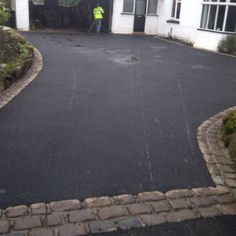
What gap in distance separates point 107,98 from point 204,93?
2.82 m

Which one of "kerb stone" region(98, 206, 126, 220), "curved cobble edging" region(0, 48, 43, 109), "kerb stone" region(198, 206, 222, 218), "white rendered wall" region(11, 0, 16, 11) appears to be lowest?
"curved cobble edging" region(0, 48, 43, 109)

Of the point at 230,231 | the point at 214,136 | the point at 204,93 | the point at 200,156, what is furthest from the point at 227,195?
the point at 204,93

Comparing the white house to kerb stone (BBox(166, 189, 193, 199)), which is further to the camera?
the white house

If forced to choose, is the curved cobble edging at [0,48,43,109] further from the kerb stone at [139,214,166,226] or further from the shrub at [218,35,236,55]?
the shrub at [218,35,236,55]

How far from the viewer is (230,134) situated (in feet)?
19.5

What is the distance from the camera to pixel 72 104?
7.76 m

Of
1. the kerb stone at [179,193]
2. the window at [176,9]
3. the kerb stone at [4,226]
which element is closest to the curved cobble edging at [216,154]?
the kerb stone at [179,193]

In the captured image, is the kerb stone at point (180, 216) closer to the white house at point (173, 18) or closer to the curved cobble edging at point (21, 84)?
the curved cobble edging at point (21, 84)

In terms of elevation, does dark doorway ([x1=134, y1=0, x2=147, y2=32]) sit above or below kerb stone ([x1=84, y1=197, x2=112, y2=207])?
above

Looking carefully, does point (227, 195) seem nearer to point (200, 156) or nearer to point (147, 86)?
point (200, 156)

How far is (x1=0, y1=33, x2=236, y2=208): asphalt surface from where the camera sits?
453 cm

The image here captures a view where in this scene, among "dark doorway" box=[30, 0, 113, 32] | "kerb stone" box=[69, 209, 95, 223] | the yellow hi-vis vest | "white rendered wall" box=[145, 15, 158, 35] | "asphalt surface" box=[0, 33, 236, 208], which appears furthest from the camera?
"white rendered wall" box=[145, 15, 158, 35]

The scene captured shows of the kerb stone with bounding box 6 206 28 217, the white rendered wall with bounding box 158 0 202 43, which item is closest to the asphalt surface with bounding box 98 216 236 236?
the kerb stone with bounding box 6 206 28 217

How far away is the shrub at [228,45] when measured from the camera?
1714 centimetres
